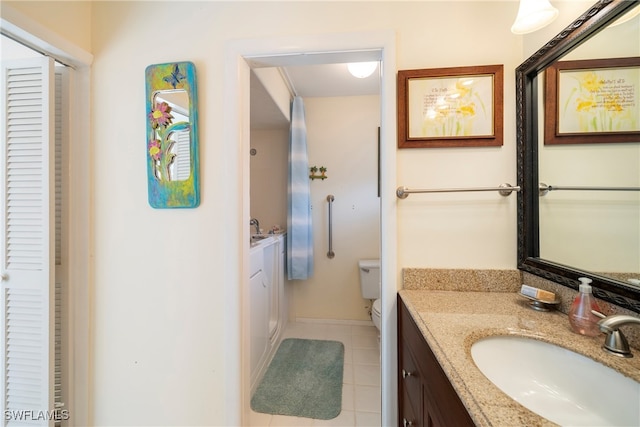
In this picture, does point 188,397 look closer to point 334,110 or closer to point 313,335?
point 313,335

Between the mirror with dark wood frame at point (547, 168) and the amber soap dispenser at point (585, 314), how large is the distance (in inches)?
2.0

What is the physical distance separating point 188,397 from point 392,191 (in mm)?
1419

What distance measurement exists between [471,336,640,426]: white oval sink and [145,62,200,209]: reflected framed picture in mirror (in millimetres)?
1324

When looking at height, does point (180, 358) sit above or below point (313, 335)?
above

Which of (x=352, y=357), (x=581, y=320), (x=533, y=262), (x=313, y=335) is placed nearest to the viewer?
(x=581, y=320)

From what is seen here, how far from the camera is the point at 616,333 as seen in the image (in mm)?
596

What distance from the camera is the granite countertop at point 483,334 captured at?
43 centimetres

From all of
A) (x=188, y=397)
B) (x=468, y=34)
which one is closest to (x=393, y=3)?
(x=468, y=34)

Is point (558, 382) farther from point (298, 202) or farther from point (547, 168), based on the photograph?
point (298, 202)

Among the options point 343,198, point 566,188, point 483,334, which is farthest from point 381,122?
point 343,198

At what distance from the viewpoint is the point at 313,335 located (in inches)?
92.0

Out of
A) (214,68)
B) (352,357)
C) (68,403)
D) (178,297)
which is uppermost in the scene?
(214,68)

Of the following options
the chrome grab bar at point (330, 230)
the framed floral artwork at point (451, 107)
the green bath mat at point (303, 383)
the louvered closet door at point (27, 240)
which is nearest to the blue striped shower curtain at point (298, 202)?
Result: the chrome grab bar at point (330, 230)

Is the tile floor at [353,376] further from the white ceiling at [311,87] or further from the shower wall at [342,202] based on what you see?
the white ceiling at [311,87]
